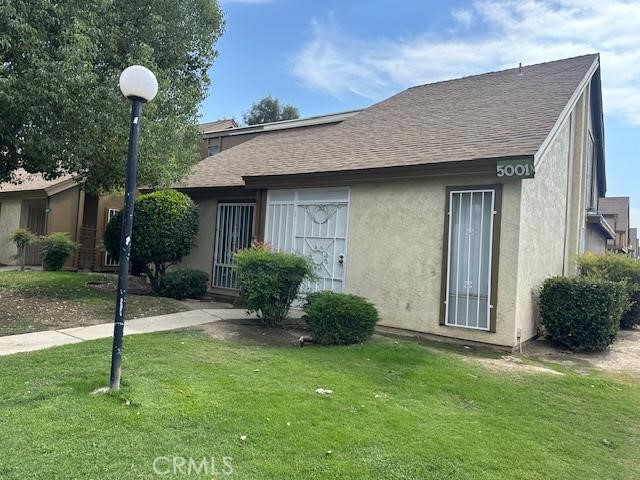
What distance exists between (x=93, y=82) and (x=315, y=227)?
4956 millimetres

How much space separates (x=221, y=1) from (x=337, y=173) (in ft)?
21.5

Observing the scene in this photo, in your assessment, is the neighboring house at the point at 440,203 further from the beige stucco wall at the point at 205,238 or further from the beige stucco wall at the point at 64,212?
the beige stucco wall at the point at 64,212

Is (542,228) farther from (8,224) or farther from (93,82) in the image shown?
(8,224)

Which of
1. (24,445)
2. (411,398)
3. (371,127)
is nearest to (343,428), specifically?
(411,398)

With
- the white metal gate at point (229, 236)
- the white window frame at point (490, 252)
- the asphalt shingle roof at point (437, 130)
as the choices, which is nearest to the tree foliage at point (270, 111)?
the asphalt shingle roof at point (437, 130)

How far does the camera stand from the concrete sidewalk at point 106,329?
654 centimetres

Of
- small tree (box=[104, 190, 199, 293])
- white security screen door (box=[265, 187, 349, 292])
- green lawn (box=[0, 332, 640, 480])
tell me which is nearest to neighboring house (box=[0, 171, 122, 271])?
small tree (box=[104, 190, 199, 293])

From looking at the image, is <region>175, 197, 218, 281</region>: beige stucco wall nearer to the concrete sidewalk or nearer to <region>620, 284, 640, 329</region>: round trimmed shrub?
the concrete sidewalk

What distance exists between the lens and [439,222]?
8516mm

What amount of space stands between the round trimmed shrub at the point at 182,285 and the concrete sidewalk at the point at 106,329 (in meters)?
1.55

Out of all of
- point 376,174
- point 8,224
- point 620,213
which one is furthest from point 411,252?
point 620,213

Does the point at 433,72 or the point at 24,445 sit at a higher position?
the point at 433,72

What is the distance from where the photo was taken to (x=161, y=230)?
11.5 metres

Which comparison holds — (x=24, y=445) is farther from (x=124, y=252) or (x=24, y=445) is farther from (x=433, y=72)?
(x=433, y=72)
